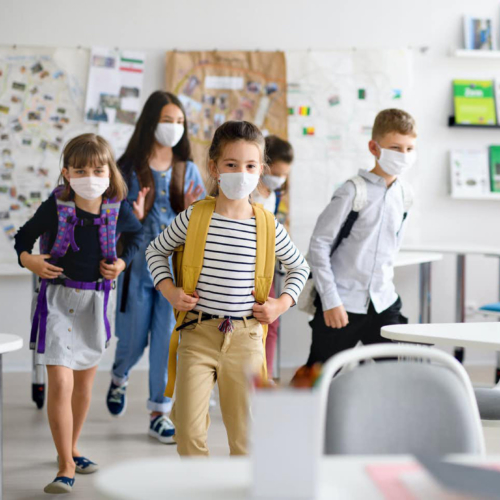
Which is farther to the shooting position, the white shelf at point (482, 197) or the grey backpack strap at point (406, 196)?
the white shelf at point (482, 197)

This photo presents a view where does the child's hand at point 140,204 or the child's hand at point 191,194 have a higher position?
the child's hand at point 191,194

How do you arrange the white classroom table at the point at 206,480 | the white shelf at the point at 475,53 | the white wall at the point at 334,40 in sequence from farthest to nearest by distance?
the white shelf at the point at 475,53, the white wall at the point at 334,40, the white classroom table at the point at 206,480

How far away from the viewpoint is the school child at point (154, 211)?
10.3ft

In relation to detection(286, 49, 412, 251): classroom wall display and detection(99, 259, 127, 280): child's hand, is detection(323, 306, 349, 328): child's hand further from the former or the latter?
detection(286, 49, 412, 251): classroom wall display

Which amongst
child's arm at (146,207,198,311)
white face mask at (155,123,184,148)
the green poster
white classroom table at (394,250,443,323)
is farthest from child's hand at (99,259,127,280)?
the green poster

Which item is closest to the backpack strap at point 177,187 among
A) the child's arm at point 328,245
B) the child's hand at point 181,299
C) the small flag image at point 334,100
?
the child's arm at point 328,245

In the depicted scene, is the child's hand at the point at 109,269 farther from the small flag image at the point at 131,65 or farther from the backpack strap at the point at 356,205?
the small flag image at the point at 131,65

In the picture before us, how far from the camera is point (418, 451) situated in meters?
1.33

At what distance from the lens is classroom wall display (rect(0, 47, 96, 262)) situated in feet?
14.2

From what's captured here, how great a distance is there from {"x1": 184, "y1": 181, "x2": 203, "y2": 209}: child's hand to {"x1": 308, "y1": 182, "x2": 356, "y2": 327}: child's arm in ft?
2.25

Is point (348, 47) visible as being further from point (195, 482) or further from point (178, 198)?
point (195, 482)

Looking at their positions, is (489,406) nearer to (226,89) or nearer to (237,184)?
(237,184)

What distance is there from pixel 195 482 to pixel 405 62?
4.10 metres

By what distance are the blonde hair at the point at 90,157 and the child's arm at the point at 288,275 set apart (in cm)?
73
